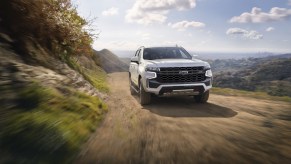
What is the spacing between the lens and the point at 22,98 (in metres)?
5.75

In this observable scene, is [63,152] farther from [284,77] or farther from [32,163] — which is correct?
[284,77]

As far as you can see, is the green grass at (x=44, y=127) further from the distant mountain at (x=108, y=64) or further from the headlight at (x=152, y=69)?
the distant mountain at (x=108, y=64)

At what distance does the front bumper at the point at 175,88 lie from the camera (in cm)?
954

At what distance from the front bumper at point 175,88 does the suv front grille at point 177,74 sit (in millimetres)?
131

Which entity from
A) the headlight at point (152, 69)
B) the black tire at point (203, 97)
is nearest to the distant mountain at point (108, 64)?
the black tire at point (203, 97)

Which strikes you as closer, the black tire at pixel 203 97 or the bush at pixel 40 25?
the bush at pixel 40 25

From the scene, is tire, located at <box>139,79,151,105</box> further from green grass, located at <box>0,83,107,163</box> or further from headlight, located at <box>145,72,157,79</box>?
green grass, located at <box>0,83,107,163</box>

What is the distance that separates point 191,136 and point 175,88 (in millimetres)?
3640

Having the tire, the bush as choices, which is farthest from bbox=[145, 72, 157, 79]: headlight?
the bush

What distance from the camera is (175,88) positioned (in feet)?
31.3

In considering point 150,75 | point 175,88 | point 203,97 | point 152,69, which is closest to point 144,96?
point 150,75

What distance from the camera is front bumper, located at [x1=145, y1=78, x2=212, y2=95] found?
9.54 m

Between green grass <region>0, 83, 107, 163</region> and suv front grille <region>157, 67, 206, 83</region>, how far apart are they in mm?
2780

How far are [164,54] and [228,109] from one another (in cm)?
312
